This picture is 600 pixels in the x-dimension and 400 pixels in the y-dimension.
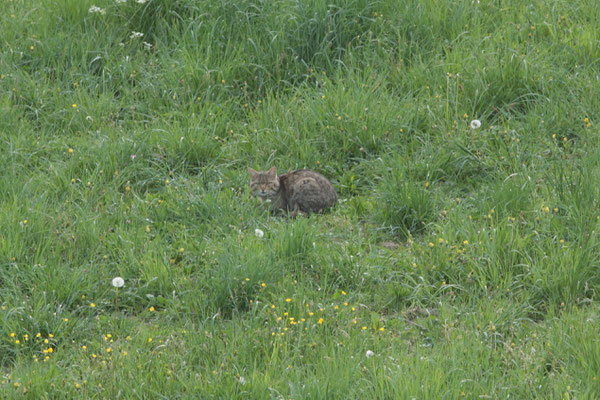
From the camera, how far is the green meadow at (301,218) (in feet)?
15.0

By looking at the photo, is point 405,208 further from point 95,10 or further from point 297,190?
point 95,10

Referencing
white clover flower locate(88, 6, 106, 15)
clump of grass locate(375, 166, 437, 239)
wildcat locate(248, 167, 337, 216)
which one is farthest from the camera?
white clover flower locate(88, 6, 106, 15)

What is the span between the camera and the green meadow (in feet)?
15.0

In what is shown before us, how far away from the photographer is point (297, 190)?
21.1 feet

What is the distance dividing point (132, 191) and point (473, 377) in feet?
10.7

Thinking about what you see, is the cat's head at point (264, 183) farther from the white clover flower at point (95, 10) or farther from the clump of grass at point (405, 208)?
the white clover flower at point (95, 10)

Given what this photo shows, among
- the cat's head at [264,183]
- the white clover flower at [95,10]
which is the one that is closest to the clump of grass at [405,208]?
the cat's head at [264,183]

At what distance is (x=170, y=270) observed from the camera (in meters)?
5.52

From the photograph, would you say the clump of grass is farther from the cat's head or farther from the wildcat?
the cat's head

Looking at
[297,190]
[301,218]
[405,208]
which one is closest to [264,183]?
[297,190]

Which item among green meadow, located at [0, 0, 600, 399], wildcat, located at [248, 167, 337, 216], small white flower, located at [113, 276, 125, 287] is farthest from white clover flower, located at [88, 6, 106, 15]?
small white flower, located at [113, 276, 125, 287]

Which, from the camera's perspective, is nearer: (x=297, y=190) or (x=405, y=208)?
(x=405, y=208)

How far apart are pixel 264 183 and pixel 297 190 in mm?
260

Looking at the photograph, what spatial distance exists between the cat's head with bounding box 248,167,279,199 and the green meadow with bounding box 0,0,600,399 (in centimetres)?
9
